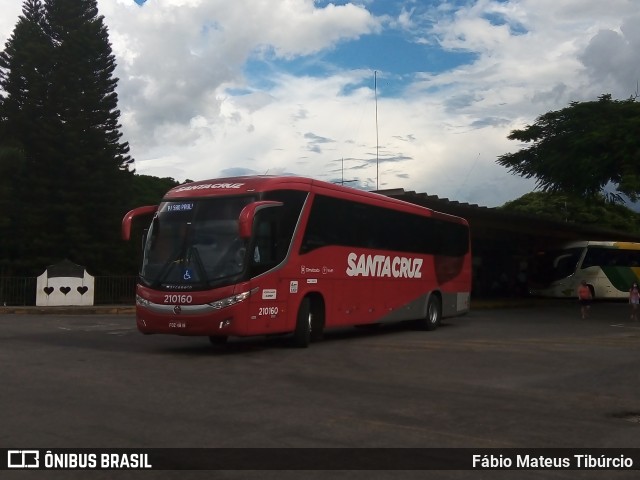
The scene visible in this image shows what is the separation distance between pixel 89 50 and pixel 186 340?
104 ft

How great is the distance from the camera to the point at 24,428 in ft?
25.3

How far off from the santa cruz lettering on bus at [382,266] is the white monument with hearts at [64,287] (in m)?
15.0

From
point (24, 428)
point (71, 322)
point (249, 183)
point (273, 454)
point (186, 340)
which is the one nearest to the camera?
Answer: point (273, 454)

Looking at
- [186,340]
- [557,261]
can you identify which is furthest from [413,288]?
[557,261]

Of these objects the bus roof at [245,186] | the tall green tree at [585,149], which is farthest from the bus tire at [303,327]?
the tall green tree at [585,149]

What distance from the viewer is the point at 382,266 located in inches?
747

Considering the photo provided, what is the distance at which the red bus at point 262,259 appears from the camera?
1396 centimetres

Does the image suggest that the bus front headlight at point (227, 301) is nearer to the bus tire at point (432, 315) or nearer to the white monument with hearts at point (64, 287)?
the bus tire at point (432, 315)

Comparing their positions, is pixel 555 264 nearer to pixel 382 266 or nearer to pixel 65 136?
pixel 65 136

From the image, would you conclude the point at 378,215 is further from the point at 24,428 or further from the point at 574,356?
the point at 24,428

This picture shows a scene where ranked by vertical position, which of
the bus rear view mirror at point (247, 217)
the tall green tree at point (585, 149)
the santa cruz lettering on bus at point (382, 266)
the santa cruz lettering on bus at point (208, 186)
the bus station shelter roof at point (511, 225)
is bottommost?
the santa cruz lettering on bus at point (382, 266)

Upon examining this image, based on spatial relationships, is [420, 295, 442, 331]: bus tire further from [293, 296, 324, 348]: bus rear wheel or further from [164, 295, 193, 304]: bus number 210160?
[164, 295, 193, 304]: bus number 210160

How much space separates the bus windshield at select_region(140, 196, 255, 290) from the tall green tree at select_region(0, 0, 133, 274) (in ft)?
95.8

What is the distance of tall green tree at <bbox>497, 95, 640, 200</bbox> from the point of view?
2906 cm
